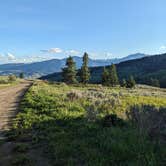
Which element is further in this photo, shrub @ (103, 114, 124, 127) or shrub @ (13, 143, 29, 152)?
shrub @ (103, 114, 124, 127)

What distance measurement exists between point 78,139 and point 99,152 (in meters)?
1.93

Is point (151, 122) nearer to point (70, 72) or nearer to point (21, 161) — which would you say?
point (21, 161)

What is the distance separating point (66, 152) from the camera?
878cm

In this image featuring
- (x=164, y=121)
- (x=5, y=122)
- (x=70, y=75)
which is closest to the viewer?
(x=164, y=121)

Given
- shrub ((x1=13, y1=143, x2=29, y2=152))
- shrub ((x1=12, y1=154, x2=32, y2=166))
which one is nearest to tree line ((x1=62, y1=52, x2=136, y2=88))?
shrub ((x1=13, y1=143, x2=29, y2=152))

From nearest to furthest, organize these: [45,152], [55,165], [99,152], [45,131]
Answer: [55,165] < [99,152] < [45,152] < [45,131]

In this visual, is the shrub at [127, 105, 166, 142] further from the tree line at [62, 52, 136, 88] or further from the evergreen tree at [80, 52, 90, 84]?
the evergreen tree at [80, 52, 90, 84]

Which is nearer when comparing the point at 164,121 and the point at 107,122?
the point at 164,121

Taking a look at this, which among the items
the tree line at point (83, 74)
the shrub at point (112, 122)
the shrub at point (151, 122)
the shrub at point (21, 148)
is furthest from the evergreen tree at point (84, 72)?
the shrub at point (21, 148)

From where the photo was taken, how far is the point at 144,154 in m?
7.96

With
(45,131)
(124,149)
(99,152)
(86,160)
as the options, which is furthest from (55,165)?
(45,131)

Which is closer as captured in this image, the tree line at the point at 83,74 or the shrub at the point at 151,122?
the shrub at the point at 151,122

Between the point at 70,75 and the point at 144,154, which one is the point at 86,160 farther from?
the point at 70,75

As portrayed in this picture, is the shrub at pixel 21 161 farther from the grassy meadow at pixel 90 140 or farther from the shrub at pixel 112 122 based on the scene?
the shrub at pixel 112 122
